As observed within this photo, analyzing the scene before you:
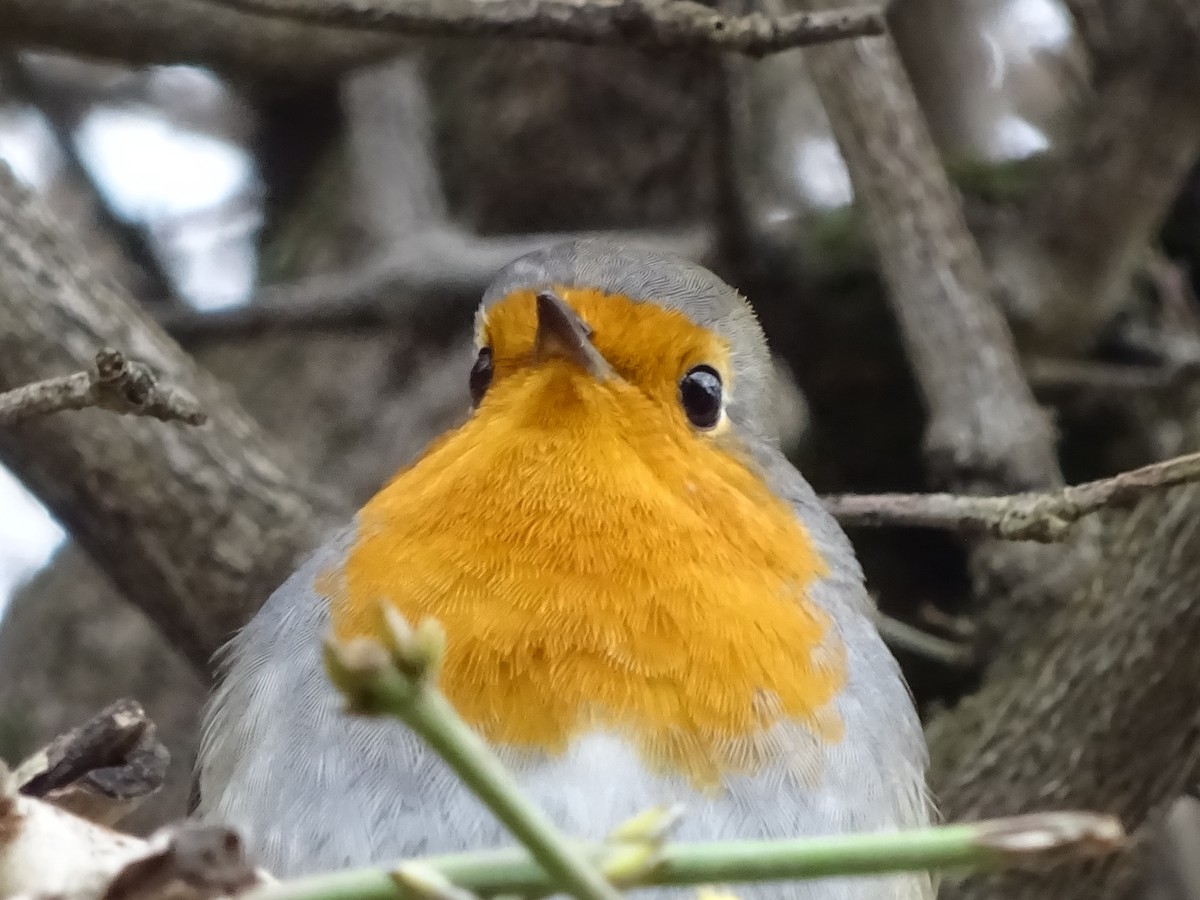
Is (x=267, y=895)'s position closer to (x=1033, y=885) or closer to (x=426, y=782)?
(x=426, y=782)

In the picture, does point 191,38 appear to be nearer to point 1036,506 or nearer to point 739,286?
point 739,286

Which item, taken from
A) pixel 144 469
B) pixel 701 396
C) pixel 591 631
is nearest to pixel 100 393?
pixel 591 631

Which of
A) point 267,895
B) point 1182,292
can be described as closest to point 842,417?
point 1182,292

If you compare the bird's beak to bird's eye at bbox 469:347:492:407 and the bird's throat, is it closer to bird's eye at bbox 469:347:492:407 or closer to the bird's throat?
the bird's throat

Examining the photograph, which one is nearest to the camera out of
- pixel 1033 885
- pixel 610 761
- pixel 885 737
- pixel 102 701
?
pixel 610 761

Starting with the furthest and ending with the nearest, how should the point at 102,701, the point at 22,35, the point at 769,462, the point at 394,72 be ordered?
the point at 394,72 < the point at 102,701 < the point at 22,35 < the point at 769,462
